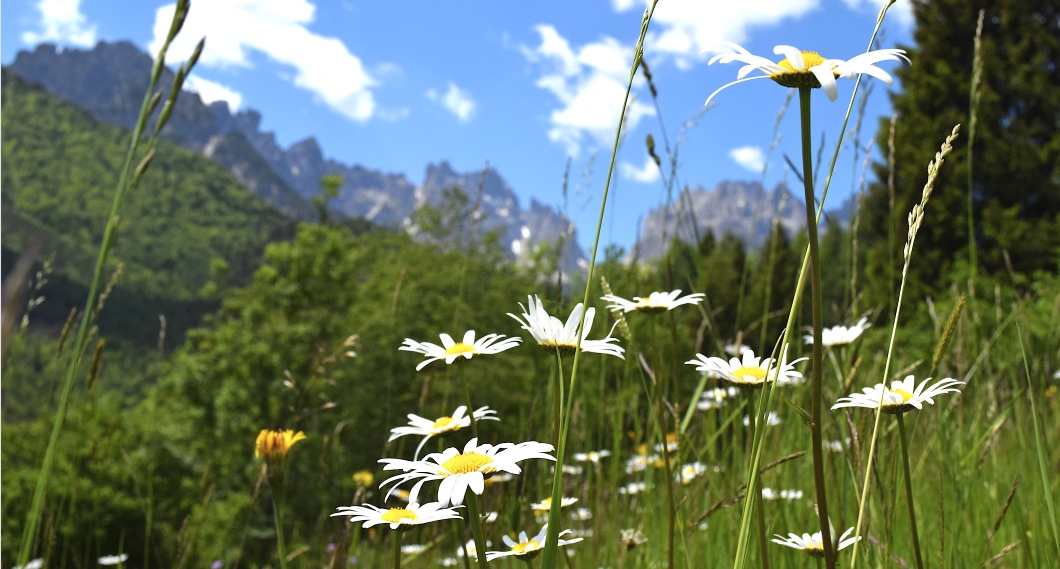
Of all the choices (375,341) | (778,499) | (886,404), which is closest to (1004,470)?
(778,499)

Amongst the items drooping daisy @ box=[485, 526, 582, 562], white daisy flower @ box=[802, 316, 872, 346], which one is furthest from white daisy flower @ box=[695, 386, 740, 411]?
drooping daisy @ box=[485, 526, 582, 562]

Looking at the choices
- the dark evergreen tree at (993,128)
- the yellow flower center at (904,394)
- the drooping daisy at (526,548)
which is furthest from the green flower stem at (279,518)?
the dark evergreen tree at (993,128)

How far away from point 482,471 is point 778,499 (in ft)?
2.41

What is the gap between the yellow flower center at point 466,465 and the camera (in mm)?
696

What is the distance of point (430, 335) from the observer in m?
15.6

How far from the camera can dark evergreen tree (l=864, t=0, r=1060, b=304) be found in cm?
1346

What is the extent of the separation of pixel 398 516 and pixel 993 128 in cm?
1652

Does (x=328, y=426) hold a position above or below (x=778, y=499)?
below

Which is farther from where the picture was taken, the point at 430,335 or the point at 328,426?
the point at 328,426

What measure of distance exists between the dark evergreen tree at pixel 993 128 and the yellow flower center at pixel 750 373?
13.4m

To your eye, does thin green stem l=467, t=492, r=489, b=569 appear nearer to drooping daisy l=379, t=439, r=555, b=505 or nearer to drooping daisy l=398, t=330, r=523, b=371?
drooping daisy l=379, t=439, r=555, b=505

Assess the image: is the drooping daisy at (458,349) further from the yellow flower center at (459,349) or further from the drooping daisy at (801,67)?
the drooping daisy at (801,67)

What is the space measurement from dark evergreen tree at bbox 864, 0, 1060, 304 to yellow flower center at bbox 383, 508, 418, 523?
45.3ft

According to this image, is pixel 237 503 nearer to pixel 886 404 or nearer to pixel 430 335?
pixel 430 335
